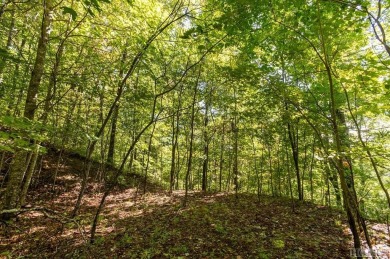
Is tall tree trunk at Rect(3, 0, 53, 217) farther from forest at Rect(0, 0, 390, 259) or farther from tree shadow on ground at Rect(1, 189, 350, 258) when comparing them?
tree shadow on ground at Rect(1, 189, 350, 258)

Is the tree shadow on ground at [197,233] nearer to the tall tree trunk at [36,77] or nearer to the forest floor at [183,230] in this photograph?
the forest floor at [183,230]

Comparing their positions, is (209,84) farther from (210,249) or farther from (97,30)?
(210,249)

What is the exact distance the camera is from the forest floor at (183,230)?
5582 mm

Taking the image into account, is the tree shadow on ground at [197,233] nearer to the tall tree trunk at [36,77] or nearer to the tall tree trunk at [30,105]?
the tall tree trunk at [30,105]

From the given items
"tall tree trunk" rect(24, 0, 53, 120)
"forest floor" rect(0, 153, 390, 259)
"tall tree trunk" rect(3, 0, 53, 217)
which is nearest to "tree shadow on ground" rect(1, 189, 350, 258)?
"forest floor" rect(0, 153, 390, 259)

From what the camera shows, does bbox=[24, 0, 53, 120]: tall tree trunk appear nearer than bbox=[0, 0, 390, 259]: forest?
No

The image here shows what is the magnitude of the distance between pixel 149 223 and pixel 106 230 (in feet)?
4.49

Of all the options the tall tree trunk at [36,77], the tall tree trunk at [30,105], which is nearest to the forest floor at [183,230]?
the tall tree trunk at [30,105]

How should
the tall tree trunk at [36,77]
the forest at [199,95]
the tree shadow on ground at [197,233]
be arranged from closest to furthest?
the forest at [199,95] < the tall tree trunk at [36,77] < the tree shadow on ground at [197,233]

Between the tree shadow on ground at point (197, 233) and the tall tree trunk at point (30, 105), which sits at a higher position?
the tall tree trunk at point (30, 105)

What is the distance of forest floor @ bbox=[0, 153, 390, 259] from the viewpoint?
5.58 meters

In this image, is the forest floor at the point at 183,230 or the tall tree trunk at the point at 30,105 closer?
the tall tree trunk at the point at 30,105

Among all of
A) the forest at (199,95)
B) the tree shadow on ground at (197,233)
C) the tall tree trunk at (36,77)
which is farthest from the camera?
the tree shadow on ground at (197,233)

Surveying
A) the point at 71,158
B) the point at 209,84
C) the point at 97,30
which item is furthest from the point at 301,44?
the point at 71,158
